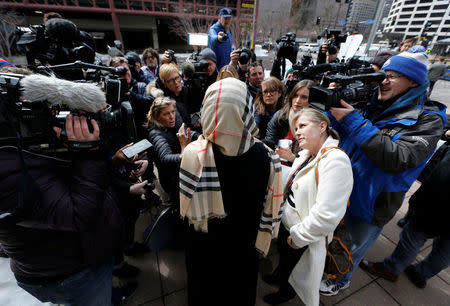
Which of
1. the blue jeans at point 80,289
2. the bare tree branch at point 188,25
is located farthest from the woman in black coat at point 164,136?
the bare tree branch at point 188,25

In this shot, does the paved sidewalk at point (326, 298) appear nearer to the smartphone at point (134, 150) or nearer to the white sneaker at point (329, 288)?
the white sneaker at point (329, 288)

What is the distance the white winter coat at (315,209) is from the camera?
1375 millimetres

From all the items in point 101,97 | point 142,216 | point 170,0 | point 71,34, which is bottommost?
point 142,216

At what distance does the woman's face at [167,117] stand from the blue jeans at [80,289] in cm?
144

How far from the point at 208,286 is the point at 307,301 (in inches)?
34.9

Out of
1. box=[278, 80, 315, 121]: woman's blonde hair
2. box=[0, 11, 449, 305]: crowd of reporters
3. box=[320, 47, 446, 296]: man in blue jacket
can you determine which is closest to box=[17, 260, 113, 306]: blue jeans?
box=[0, 11, 449, 305]: crowd of reporters

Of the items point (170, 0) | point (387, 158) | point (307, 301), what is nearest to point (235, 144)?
point (387, 158)

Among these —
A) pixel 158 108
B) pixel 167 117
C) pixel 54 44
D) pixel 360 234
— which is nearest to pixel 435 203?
pixel 360 234

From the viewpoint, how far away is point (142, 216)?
10.1 ft

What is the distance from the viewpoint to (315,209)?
1437 mm

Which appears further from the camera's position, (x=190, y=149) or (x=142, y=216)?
(x=142, y=216)

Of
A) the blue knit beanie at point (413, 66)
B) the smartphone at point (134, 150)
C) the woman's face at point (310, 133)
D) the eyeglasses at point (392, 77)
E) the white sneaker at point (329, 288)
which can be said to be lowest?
the white sneaker at point (329, 288)

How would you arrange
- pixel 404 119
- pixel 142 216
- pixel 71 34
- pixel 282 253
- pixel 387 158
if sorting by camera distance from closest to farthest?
pixel 387 158 < pixel 404 119 < pixel 282 253 < pixel 71 34 < pixel 142 216

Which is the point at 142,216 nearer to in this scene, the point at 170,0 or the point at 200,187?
the point at 200,187
